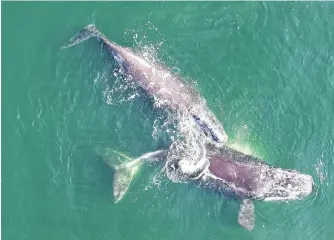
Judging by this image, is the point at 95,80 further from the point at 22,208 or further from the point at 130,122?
the point at 22,208

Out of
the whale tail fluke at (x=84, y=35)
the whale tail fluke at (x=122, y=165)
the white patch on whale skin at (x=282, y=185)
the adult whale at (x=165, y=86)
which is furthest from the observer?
the whale tail fluke at (x=84, y=35)

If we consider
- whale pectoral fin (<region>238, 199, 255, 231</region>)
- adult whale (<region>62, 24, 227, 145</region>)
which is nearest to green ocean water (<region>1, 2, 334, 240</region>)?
whale pectoral fin (<region>238, 199, 255, 231</region>)

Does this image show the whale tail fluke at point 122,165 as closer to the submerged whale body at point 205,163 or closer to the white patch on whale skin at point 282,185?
the submerged whale body at point 205,163

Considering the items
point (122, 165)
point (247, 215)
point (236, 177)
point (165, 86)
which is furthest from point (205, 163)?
point (165, 86)

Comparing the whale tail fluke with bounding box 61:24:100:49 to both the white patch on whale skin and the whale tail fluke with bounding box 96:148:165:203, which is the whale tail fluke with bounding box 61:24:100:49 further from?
the white patch on whale skin

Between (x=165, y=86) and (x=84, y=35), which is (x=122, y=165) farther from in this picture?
(x=84, y=35)

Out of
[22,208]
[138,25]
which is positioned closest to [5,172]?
[22,208]

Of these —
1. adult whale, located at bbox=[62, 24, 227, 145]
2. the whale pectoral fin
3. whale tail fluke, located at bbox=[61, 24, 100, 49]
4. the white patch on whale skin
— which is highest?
whale tail fluke, located at bbox=[61, 24, 100, 49]

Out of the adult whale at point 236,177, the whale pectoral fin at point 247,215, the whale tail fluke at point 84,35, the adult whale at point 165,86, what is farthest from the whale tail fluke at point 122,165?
the whale tail fluke at point 84,35

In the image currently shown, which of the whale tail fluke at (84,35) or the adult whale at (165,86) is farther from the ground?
the whale tail fluke at (84,35)
